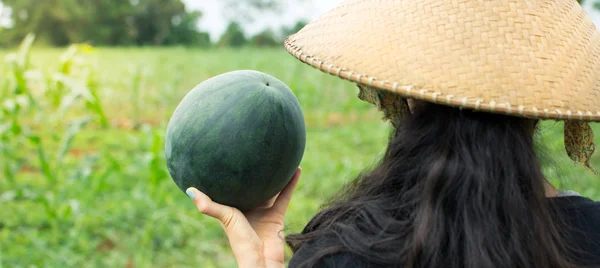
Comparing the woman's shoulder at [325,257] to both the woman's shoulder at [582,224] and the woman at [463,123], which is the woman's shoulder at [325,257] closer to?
the woman at [463,123]

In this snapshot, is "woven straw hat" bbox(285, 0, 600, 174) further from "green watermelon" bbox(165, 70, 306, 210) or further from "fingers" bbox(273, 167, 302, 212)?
"fingers" bbox(273, 167, 302, 212)

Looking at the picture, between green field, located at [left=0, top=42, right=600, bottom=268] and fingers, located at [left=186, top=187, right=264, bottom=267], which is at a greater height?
fingers, located at [left=186, top=187, right=264, bottom=267]

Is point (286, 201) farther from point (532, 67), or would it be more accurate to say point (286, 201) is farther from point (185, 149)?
point (532, 67)

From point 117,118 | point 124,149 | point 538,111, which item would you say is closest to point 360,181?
point 538,111

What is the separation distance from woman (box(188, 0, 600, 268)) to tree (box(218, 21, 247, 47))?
153ft

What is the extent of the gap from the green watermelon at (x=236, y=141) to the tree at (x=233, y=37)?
152ft

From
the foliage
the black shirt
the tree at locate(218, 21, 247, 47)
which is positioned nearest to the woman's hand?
the black shirt

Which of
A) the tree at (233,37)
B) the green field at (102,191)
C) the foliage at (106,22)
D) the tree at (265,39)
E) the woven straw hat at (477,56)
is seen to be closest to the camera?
the woven straw hat at (477,56)

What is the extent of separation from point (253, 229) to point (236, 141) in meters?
0.24

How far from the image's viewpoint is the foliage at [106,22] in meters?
38.1

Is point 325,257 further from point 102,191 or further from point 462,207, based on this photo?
point 102,191

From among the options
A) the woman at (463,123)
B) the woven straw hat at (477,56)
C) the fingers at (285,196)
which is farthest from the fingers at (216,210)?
the woven straw hat at (477,56)

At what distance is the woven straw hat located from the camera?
1075 millimetres

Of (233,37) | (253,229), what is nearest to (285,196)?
(253,229)
